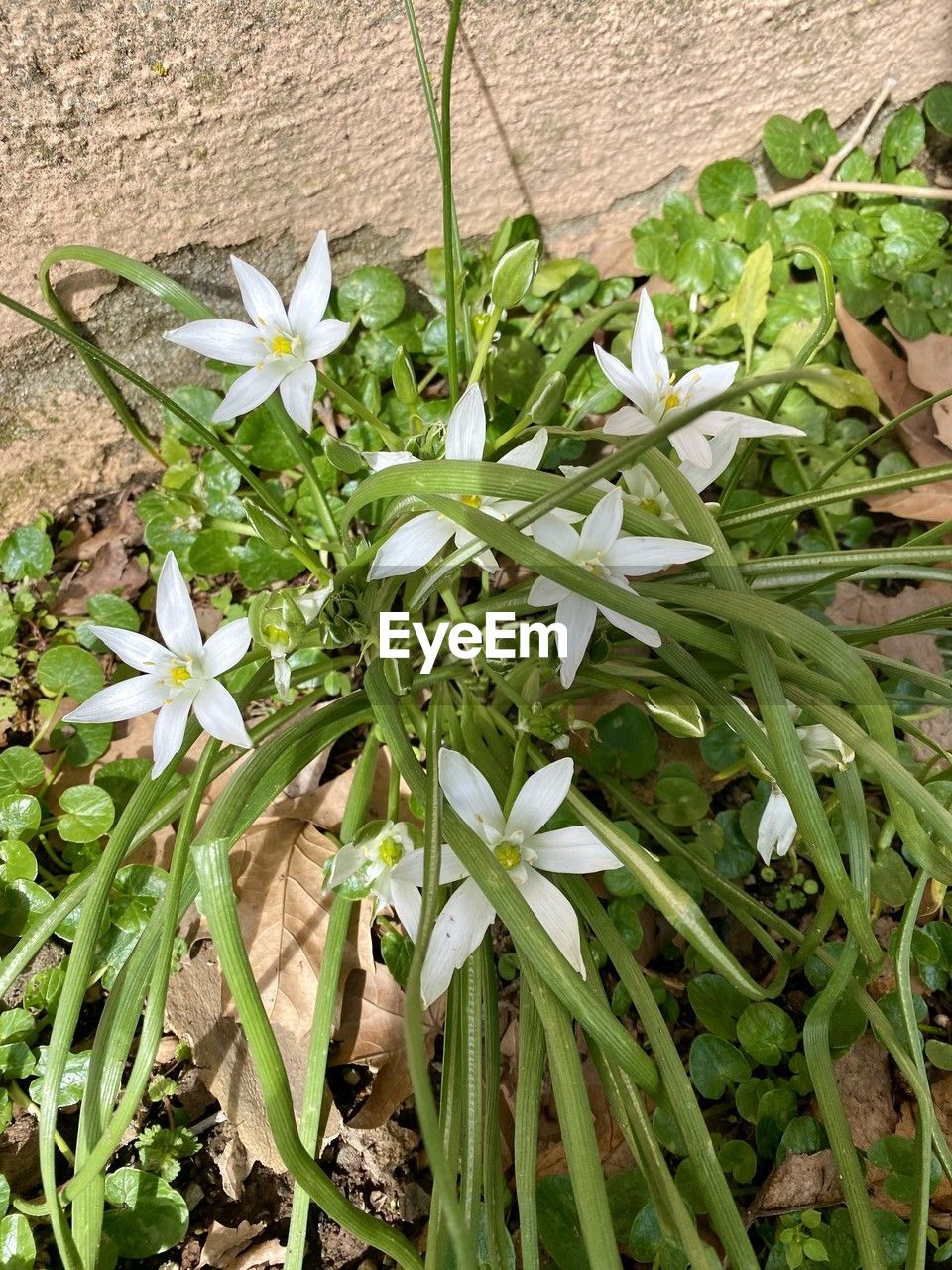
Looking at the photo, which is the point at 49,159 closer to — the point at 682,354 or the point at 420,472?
the point at 420,472

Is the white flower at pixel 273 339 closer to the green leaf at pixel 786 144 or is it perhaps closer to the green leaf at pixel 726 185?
the green leaf at pixel 726 185

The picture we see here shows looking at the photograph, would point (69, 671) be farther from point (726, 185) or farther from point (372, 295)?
point (726, 185)

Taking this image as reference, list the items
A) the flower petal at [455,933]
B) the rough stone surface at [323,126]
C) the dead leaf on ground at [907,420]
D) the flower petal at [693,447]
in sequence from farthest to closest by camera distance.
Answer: the dead leaf on ground at [907,420] → the rough stone surface at [323,126] → the flower petal at [693,447] → the flower petal at [455,933]

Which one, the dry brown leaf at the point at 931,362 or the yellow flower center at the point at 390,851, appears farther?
the dry brown leaf at the point at 931,362

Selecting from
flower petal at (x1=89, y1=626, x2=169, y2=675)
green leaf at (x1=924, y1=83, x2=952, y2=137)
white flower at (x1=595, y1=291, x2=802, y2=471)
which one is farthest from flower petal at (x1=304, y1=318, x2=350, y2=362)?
green leaf at (x1=924, y1=83, x2=952, y2=137)

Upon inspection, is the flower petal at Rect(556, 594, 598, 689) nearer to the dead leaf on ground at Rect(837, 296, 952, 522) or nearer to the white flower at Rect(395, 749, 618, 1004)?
the white flower at Rect(395, 749, 618, 1004)

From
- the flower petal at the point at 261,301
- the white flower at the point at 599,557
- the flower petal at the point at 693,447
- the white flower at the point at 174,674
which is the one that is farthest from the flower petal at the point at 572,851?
the flower petal at the point at 261,301

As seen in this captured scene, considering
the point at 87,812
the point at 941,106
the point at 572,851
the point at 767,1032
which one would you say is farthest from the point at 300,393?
the point at 941,106
